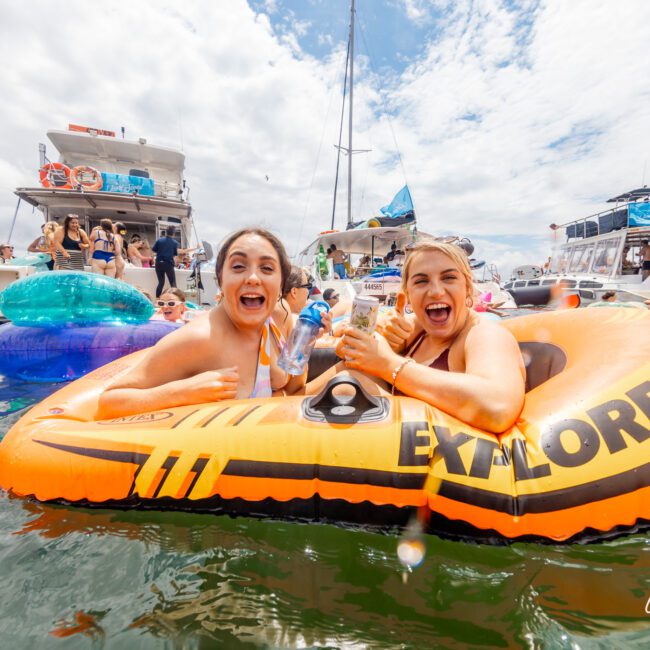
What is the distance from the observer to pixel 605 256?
1784 cm

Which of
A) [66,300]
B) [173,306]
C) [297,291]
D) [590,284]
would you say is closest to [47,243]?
[173,306]

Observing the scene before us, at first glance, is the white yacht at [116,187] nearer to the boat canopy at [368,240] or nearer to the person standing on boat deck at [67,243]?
the person standing on boat deck at [67,243]

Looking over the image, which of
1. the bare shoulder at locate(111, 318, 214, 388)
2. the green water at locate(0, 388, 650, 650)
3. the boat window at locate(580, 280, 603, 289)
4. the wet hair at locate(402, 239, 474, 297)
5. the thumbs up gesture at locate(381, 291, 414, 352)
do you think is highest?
the boat window at locate(580, 280, 603, 289)

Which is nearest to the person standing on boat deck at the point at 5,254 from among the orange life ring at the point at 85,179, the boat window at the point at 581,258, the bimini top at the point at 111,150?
the orange life ring at the point at 85,179

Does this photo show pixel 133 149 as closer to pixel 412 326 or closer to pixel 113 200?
pixel 113 200

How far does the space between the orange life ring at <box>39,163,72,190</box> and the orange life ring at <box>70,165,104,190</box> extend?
0.42 m

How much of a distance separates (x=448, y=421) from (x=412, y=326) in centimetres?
81

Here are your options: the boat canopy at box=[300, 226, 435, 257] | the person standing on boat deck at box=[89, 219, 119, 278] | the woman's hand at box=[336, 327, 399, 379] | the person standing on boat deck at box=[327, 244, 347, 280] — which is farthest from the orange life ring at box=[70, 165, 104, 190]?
the woman's hand at box=[336, 327, 399, 379]

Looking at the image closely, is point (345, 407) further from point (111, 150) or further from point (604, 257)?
point (604, 257)

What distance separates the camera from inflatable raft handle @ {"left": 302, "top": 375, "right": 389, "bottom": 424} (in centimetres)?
150

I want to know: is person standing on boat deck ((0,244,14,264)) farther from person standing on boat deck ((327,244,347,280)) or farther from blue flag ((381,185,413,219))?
blue flag ((381,185,413,219))

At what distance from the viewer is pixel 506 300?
12.3 meters

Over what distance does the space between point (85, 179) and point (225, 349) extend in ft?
48.9

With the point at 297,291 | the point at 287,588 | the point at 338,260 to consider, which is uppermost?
the point at 338,260
